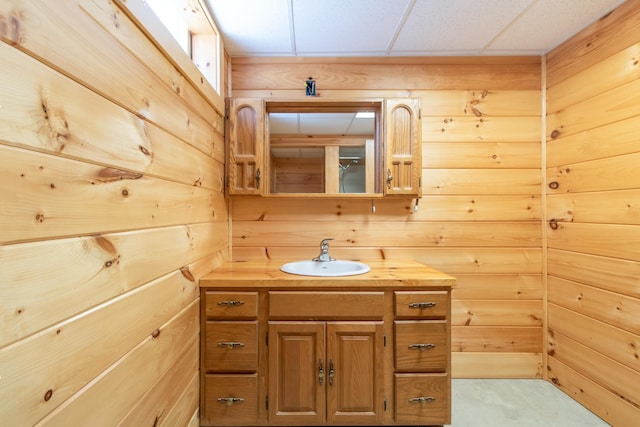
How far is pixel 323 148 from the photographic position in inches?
74.0

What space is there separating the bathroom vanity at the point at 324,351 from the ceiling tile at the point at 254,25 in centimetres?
137

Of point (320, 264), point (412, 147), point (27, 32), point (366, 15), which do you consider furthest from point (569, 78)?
point (27, 32)

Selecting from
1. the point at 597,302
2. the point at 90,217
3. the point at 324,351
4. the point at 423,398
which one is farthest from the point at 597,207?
the point at 90,217

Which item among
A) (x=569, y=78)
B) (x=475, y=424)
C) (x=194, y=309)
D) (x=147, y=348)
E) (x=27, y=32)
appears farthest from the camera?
(x=569, y=78)

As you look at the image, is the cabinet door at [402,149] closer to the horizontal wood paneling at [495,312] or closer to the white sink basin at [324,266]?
the white sink basin at [324,266]

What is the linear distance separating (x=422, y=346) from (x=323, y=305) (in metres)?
0.53

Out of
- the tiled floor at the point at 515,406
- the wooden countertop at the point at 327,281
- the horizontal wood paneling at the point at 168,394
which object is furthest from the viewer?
the tiled floor at the point at 515,406

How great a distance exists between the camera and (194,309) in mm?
1357

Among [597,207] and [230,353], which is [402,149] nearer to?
[597,207]

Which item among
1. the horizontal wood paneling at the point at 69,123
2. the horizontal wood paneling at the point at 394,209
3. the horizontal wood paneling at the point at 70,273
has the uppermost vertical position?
the horizontal wood paneling at the point at 69,123

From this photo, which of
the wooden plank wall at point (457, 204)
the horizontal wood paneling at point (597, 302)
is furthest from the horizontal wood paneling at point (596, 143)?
the horizontal wood paneling at point (597, 302)

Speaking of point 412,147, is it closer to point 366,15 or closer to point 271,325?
point 366,15

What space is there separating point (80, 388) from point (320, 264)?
1.28 m

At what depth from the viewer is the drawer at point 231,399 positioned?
1.42 metres
